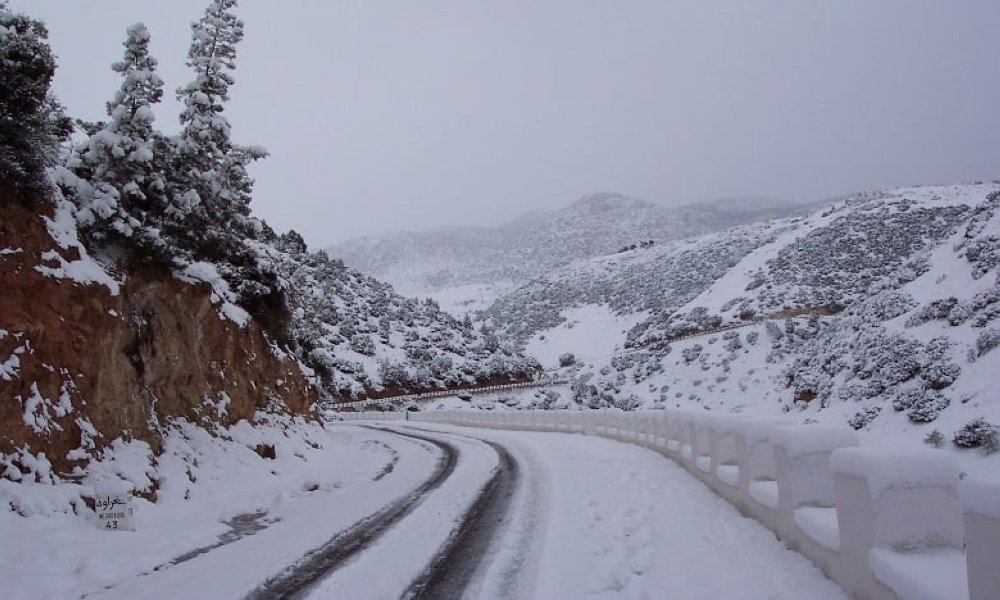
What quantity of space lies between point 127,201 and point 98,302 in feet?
9.68

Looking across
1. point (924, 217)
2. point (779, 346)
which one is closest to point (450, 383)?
point (779, 346)

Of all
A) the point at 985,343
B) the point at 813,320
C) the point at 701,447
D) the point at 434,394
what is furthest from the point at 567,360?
the point at 701,447

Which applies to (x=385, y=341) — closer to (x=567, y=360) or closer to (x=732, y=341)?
(x=567, y=360)

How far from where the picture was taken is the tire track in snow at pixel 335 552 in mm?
6305

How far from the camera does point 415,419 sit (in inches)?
1746

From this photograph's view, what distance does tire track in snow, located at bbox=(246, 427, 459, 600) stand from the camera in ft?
20.7

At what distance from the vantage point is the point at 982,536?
3158 millimetres

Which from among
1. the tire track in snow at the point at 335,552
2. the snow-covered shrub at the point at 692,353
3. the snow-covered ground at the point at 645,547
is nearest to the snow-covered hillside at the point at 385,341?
the snow-covered shrub at the point at 692,353

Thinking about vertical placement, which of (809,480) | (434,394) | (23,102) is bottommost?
(434,394)

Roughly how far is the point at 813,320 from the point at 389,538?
46542 mm

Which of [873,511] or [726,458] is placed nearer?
[873,511]

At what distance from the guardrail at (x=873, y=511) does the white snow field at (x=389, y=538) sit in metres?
0.35

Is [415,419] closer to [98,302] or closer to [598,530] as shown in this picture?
[98,302]

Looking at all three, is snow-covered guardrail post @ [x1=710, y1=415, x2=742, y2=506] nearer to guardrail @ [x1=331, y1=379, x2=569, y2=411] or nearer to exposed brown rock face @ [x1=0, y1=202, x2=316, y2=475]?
exposed brown rock face @ [x1=0, y1=202, x2=316, y2=475]
